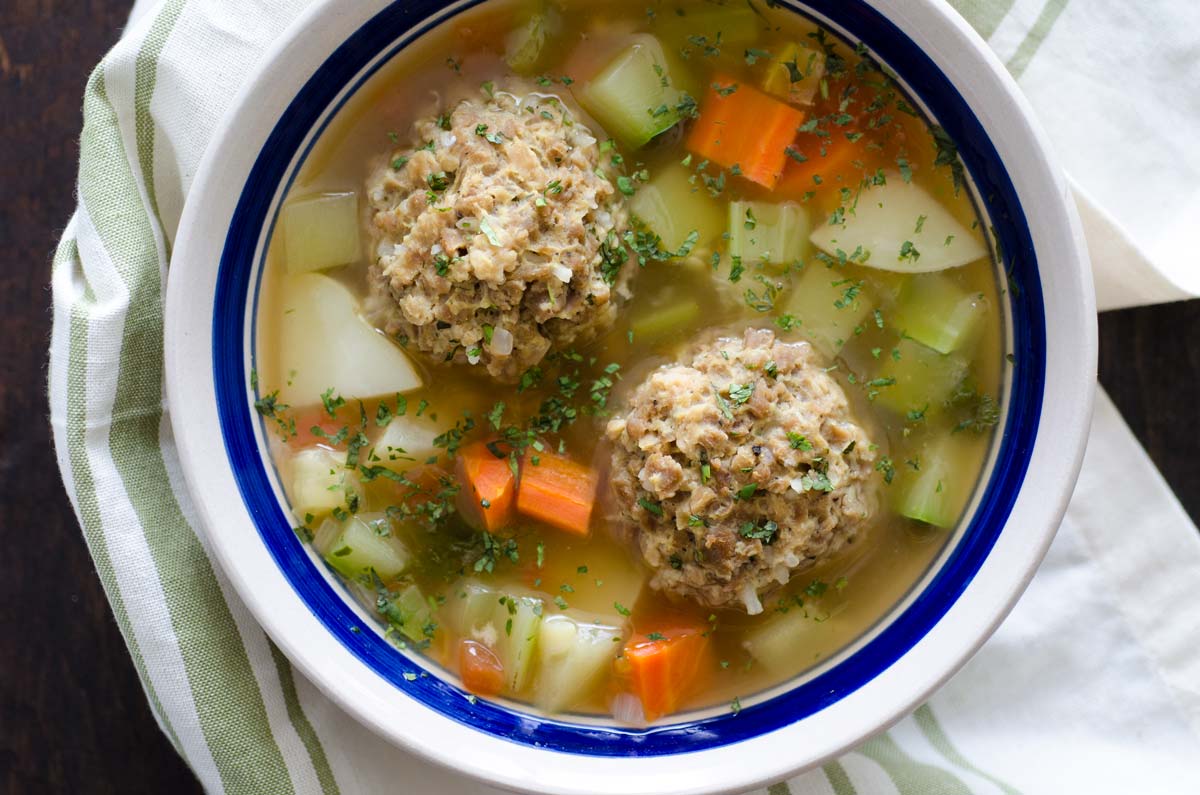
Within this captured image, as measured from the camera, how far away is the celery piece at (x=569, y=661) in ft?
8.87

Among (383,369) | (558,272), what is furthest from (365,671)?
(558,272)

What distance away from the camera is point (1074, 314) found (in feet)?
7.72

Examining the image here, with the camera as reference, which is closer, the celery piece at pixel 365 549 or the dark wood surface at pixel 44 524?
the celery piece at pixel 365 549

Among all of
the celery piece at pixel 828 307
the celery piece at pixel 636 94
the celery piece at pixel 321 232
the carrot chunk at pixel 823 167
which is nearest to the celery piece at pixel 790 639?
the celery piece at pixel 828 307

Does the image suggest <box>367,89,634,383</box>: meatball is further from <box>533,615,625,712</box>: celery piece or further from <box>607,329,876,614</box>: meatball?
<box>533,615,625,712</box>: celery piece

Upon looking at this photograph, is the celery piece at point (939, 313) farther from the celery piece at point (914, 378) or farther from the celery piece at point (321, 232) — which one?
the celery piece at point (321, 232)

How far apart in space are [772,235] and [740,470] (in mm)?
659

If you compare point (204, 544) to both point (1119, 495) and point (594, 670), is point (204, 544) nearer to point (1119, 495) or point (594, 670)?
point (594, 670)

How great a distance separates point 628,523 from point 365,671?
0.71 m

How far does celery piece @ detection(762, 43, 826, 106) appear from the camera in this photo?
2666 millimetres

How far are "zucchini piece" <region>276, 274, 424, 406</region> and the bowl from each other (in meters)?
0.11

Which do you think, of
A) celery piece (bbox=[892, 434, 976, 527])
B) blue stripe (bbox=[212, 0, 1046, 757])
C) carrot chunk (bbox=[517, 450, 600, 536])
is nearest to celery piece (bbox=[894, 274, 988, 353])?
blue stripe (bbox=[212, 0, 1046, 757])

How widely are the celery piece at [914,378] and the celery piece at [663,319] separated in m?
0.48

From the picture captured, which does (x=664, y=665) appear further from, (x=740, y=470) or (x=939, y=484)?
(x=939, y=484)
